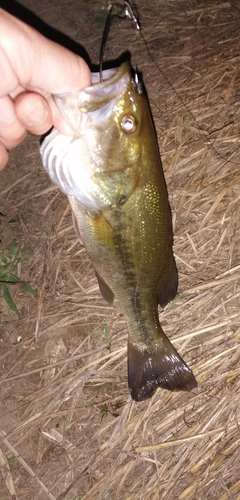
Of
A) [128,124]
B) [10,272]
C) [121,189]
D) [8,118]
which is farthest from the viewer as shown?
[10,272]

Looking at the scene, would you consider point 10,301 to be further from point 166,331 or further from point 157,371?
point 157,371

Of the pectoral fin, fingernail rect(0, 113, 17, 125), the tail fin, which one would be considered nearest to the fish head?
fingernail rect(0, 113, 17, 125)

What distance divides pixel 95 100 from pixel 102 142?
182mm

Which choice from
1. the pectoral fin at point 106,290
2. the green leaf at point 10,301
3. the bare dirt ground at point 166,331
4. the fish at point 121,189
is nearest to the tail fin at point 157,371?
the fish at point 121,189

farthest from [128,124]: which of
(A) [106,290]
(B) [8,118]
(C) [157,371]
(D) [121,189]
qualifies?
(C) [157,371]

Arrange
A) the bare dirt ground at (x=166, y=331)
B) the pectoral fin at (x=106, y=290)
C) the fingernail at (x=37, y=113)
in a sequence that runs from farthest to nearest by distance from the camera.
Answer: the bare dirt ground at (x=166, y=331) < the pectoral fin at (x=106, y=290) < the fingernail at (x=37, y=113)

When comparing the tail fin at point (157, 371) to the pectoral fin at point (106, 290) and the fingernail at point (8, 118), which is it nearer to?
the pectoral fin at point (106, 290)

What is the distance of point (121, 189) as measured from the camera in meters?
1.98

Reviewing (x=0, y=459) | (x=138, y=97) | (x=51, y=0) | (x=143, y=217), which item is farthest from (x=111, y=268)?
(x=51, y=0)

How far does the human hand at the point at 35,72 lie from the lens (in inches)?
64.4

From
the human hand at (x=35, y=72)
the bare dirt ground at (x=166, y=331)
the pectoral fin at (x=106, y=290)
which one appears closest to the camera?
the human hand at (x=35, y=72)

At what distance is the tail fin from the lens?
2688mm

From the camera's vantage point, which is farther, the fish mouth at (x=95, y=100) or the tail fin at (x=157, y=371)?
the tail fin at (x=157, y=371)

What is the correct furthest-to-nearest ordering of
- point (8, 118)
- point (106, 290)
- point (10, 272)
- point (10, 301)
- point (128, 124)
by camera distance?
point (10, 272), point (10, 301), point (106, 290), point (8, 118), point (128, 124)
